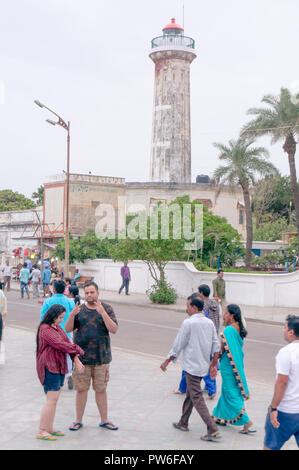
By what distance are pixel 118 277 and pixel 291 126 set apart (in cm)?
1238

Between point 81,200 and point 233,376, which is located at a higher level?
point 81,200

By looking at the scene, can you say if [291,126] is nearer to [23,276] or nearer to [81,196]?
[23,276]

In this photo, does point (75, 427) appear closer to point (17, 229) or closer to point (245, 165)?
point (245, 165)

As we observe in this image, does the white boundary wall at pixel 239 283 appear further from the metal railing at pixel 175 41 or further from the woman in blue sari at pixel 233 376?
the metal railing at pixel 175 41

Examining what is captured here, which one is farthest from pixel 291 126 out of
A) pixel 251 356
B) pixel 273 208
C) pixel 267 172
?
pixel 273 208

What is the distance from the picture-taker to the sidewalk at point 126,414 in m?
6.18

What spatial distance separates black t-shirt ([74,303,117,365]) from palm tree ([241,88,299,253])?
21.2 metres

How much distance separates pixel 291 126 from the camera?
26.8 meters

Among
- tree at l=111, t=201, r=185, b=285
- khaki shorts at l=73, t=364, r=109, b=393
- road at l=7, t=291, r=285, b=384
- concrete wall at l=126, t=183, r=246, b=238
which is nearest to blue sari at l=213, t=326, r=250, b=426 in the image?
khaki shorts at l=73, t=364, r=109, b=393

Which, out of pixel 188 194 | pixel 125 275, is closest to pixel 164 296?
pixel 125 275

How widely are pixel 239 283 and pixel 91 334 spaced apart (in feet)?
59.5

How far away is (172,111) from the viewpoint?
4684 centimetres

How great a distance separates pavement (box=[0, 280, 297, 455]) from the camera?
6.17 m

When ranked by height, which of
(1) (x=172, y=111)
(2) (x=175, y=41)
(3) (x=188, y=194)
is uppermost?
(2) (x=175, y=41)
